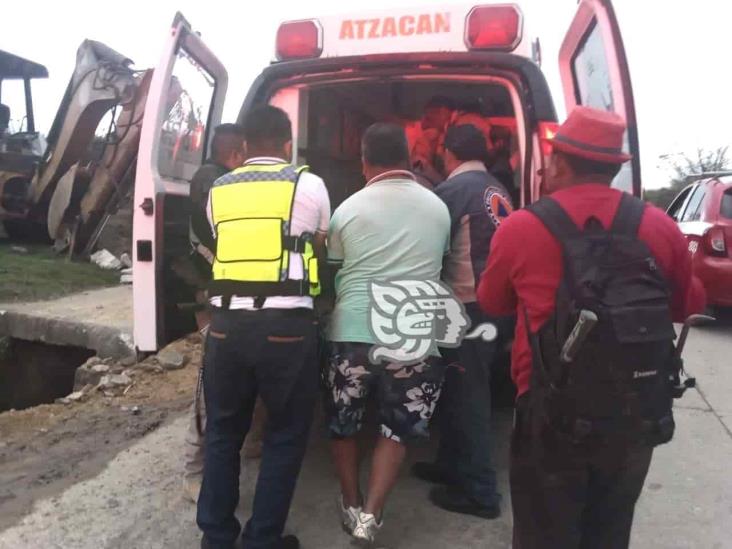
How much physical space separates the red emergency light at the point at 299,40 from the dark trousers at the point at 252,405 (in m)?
1.66

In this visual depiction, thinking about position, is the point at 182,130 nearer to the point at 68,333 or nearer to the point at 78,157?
the point at 68,333

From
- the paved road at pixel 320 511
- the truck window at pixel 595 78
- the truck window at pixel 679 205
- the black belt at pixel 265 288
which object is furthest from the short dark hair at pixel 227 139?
the truck window at pixel 679 205

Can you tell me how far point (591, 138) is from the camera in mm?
2109

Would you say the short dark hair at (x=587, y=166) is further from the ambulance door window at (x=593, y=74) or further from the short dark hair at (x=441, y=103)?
the short dark hair at (x=441, y=103)

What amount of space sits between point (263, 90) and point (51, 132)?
8269mm

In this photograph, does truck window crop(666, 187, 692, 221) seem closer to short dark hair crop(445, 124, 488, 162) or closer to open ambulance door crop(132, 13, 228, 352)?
short dark hair crop(445, 124, 488, 162)

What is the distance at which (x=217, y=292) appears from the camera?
269cm

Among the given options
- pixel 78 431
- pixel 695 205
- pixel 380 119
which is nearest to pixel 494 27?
pixel 380 119

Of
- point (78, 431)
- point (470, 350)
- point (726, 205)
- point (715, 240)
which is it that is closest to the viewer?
point (470, 350)

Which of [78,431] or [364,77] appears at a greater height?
[364,77]

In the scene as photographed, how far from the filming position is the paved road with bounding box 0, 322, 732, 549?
303 cm

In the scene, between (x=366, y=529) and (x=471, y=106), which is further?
(x=471, y=106)

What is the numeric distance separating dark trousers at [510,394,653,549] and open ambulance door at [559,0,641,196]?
146 centimetres

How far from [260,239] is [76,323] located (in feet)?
15.4
